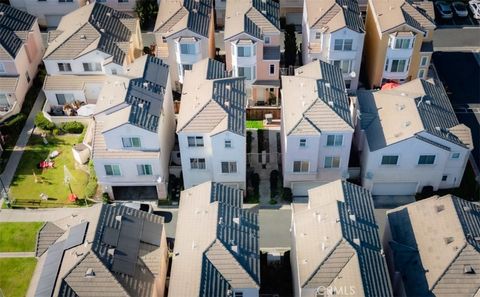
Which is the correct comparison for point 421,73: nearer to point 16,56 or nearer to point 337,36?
point 337,36

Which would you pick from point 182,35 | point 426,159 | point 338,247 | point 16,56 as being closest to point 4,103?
point 16,56

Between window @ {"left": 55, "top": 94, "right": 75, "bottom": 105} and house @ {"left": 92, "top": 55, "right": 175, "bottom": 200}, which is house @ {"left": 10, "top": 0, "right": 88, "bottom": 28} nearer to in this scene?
window @ {"left": 55, "top": 94, "right": 75, "bottom": 105}

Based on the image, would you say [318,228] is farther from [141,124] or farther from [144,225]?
[141,124]

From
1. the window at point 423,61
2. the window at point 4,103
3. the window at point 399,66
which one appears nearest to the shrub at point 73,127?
the window at point 4,103

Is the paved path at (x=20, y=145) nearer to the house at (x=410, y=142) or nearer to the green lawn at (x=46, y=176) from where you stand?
the green lawn at (x=46, y=176)

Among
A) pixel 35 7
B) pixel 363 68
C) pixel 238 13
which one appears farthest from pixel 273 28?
pixel 35 7

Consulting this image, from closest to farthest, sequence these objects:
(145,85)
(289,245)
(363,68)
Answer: (289,245) → (145,85) → (363,68)

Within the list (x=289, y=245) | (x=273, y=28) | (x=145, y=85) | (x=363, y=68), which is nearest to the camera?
(x=289, y=245)

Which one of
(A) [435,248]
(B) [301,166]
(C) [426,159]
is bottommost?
(B) [301,166]
